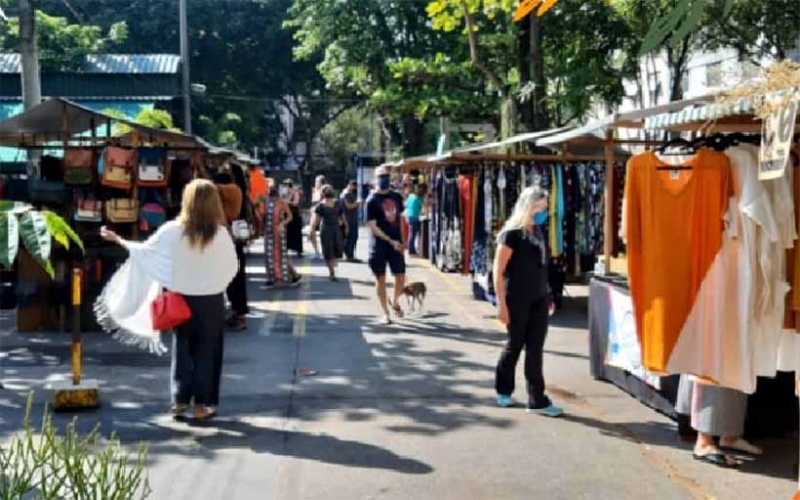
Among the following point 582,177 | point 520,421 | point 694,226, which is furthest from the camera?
point 582,177

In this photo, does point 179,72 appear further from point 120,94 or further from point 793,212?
point 793,212

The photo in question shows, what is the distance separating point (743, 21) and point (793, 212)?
11.3 m

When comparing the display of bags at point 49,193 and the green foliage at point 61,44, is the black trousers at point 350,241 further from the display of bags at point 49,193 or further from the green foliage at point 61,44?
the green foliage at point 61,44

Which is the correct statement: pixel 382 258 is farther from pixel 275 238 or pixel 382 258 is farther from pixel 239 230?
pixel 275 238

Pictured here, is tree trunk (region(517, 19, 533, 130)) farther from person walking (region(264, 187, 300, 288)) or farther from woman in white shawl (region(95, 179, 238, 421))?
woman in white shawl (region(95, 179, 238, 421))

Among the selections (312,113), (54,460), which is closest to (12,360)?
(54,460)

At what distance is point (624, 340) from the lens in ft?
24.7

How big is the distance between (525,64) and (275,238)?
223 inches

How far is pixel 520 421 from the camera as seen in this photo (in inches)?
276

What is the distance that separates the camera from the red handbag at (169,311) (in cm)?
677

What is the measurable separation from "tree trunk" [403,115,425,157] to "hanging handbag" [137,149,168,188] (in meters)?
26.7

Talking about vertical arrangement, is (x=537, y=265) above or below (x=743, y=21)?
below

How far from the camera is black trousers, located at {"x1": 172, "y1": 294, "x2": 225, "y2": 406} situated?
273 inches

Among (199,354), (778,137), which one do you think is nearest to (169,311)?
(199,354)
